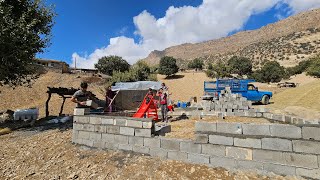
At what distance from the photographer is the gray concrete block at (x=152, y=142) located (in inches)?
255

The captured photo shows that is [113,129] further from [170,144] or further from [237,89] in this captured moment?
[237,89]

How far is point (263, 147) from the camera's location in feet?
16.8

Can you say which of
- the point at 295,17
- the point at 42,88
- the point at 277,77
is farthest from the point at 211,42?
the point at 42,88

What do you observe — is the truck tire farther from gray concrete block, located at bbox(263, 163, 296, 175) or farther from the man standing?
gray concrete block, located at bbox(263, 163, 296, 175)

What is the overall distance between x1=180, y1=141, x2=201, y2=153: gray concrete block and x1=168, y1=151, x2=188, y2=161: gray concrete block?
103mm

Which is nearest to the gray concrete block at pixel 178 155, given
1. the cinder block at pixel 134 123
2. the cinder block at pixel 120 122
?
the cinder block at pixel 134 123

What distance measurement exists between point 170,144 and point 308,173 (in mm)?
3158

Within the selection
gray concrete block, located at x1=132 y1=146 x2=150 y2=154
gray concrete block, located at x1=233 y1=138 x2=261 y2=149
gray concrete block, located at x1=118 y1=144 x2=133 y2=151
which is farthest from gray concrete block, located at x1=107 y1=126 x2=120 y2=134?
gray concrete block, located at x1=233 y1=138 x2=261 y2=149

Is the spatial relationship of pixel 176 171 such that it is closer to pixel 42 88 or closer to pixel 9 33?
pixel 9 33

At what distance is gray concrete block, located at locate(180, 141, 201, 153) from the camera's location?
5.86m

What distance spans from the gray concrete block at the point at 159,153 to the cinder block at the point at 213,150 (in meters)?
1.07

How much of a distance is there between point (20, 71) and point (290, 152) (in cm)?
1445

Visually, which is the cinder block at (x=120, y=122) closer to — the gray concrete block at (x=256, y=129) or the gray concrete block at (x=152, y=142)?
the gray concrete block at (x=152, y=142)

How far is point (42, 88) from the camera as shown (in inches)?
1289
